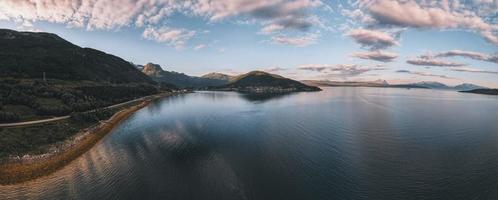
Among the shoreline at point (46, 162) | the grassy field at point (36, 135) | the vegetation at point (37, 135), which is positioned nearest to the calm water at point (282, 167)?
the shoreline at point (46, 162)

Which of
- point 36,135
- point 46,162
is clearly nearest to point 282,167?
point 46,162

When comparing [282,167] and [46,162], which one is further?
[282,167]

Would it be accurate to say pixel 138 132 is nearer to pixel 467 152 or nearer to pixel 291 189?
pixel 291 189

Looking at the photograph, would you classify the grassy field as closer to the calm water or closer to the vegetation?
the vegetation

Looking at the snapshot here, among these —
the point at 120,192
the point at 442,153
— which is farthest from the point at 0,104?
the point at 442,153

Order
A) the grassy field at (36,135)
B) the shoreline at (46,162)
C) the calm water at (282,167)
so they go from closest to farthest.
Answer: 1. the calm water at (282,167)
2. the shoreline at (46,162)
3. the grassy field at (36,135)

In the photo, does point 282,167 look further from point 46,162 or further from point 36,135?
point 36,135

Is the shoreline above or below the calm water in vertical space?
above

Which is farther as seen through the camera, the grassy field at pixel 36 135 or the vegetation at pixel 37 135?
the vegetation at pixel 37 135

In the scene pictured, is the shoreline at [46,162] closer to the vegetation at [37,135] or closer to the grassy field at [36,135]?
the grassy field at [36,135]

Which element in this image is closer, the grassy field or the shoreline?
the shoreline

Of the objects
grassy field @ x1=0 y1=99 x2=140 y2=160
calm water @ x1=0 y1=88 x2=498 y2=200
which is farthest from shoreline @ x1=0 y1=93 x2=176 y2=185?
grassy field @ x1=0 y1=99 x2=140 y2=160
